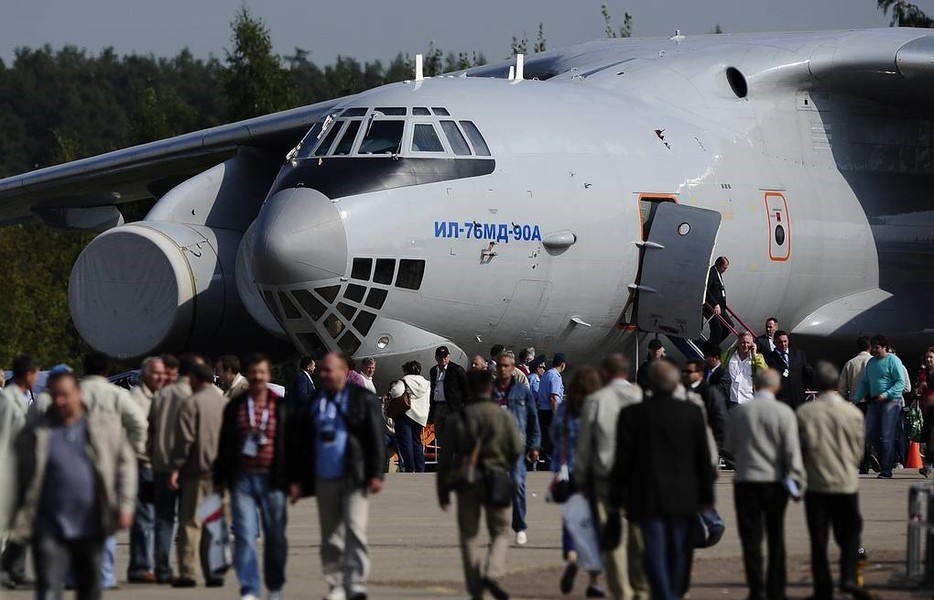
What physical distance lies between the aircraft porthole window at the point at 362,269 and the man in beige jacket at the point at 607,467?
7439 mm

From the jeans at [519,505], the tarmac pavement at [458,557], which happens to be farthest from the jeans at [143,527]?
the jeans at [519,505]

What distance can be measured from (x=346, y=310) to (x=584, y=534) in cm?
849

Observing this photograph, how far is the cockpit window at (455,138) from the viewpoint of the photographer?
61.6 feet

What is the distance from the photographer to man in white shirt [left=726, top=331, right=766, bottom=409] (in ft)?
62.7

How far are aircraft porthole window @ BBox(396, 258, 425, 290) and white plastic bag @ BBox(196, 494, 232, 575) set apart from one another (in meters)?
7.21

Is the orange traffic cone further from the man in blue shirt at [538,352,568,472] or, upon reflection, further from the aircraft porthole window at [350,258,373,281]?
the aircraft porthole window at [350,258,373,281]

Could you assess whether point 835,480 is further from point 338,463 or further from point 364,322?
point 364,322

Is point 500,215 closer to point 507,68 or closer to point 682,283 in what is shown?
point 682,283

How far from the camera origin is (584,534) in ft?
33.2

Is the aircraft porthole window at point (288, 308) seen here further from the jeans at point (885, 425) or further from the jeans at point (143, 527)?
the jeans at point (885, 425)

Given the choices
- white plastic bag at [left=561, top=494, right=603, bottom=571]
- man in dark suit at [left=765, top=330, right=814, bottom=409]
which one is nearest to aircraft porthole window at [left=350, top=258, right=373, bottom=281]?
man in dark suit at [left=765, top=330, right=814, bottom=409]

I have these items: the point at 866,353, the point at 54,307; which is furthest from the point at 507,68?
the point at 54,307

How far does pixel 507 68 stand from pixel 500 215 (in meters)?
5.68

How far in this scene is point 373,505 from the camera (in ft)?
55.6
